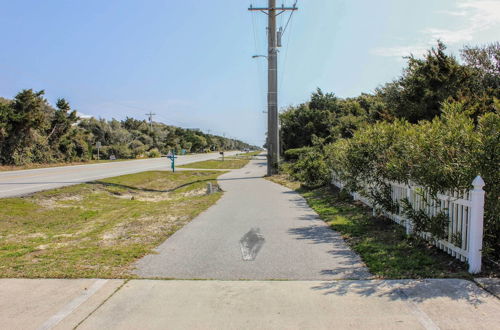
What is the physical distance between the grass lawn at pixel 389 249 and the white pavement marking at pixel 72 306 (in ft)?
11.7

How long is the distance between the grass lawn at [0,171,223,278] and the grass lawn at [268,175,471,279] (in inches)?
142

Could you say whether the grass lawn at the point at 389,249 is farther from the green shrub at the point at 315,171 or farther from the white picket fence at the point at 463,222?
the green shrub at the point at 315,171

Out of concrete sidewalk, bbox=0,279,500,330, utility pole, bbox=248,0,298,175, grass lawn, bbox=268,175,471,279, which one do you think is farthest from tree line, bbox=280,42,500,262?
utility pole, bbox=248,0,298,175

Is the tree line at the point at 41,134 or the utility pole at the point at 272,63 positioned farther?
the tree line at the point at 41,134

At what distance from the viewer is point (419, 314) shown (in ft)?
12.0

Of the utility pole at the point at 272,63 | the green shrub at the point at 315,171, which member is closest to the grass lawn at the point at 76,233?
the green shrub at the point at 315,171

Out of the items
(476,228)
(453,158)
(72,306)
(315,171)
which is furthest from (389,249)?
(315,171)

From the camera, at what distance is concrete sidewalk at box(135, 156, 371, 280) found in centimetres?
511

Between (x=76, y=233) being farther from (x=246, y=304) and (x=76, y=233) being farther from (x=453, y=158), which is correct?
(x=453, y=158)

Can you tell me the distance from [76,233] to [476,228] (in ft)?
25.8

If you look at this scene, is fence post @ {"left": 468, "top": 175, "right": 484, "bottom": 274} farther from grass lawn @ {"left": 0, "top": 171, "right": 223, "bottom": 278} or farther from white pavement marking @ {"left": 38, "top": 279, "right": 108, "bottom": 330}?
white pavement marking @ {"left": 38, "top": 279, "right": 108, "bottom": 330}

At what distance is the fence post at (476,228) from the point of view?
15.3ft

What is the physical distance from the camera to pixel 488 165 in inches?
193

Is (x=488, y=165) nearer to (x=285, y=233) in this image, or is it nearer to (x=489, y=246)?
(x=489, y=246)
